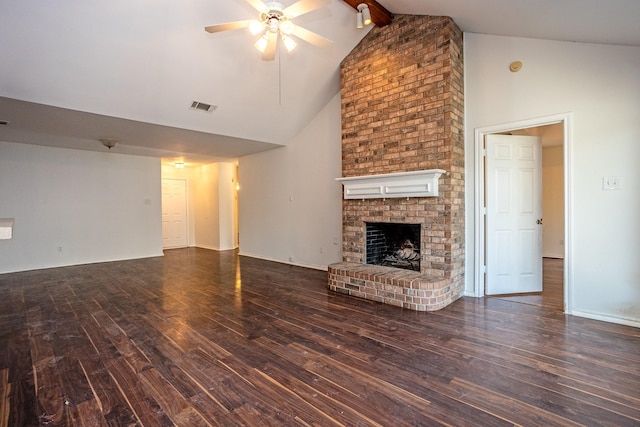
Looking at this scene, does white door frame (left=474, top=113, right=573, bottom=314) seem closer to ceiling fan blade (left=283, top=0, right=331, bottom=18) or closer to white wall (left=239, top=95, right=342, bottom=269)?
white wall (left=239, top=95, right=342, bottom=269)

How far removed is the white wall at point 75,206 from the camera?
6.04 meters

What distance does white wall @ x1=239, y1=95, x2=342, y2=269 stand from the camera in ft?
18.2

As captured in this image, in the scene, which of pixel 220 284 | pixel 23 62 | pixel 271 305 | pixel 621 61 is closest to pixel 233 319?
pixel 271 305

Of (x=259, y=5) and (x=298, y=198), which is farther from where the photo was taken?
(x=298, y=198)

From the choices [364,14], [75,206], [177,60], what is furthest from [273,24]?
[75,206]

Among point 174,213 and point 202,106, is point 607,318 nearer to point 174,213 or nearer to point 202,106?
point 202,106

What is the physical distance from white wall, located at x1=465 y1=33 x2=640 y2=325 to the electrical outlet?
0.03 meters

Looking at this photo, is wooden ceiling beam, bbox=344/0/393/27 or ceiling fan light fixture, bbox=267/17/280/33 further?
wooden ceiling beam, bbox=344/0/393/27

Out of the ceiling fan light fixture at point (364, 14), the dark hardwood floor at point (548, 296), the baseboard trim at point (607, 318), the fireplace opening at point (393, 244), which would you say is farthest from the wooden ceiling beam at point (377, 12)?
the baseboard trim at point (607, 318)

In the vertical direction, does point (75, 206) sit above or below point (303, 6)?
below

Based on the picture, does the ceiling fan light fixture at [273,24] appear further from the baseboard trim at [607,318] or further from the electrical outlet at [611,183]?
the baseboard trim at [607,318]

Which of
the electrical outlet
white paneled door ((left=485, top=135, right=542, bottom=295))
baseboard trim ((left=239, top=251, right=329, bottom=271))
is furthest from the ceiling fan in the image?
baseboard trim ((left=239, top=251, right=329, bottom=271))

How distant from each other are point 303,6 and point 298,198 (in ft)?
12.7

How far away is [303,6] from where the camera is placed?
2631mm
